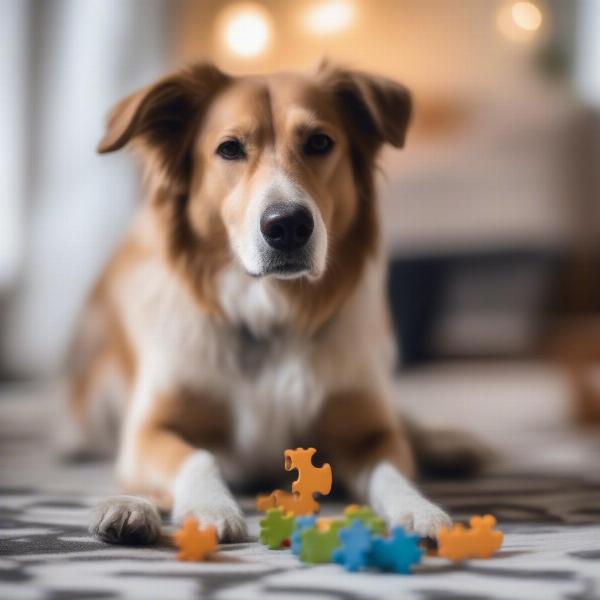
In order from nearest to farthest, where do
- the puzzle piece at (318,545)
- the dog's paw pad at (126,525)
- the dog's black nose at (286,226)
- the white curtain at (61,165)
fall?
the puzzle piece at (318,545) < the dog's paw pad at (126,525) < the dog's black nose at (286,226) < the white curtain at (61,165)

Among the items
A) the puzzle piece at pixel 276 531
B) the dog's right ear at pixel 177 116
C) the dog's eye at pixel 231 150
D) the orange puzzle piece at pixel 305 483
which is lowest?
the puzzle piece at pixel 276 531

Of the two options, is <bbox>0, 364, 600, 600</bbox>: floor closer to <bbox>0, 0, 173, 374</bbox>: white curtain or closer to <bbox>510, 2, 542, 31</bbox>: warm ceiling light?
<bbox>0, 0, 173, 374</bbox>: white curtain

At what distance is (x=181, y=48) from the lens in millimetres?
4582

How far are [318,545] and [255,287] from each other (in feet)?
2.57

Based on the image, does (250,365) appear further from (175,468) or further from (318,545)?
(318,545)

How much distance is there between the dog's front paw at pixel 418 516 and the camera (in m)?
1.26

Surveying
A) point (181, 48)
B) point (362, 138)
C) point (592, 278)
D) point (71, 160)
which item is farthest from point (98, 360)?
point (592, 278)

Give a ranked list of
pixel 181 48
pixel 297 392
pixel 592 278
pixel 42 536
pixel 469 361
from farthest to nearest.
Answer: pixel 592 278
pixel 469 361
pixel 181 48
pixel 297 392
pixel 42 536

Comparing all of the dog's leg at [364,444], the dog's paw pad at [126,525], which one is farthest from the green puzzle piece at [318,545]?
the dog's leg at [364,444]

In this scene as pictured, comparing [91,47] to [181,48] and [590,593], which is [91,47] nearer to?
[181,48]

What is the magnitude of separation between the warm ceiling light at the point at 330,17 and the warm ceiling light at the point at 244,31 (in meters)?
0.28

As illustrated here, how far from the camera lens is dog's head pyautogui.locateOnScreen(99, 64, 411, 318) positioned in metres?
1.62

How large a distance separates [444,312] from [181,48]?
208 cm

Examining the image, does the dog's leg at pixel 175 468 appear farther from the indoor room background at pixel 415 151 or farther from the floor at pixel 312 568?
the indoor room background at pixel 415 151
